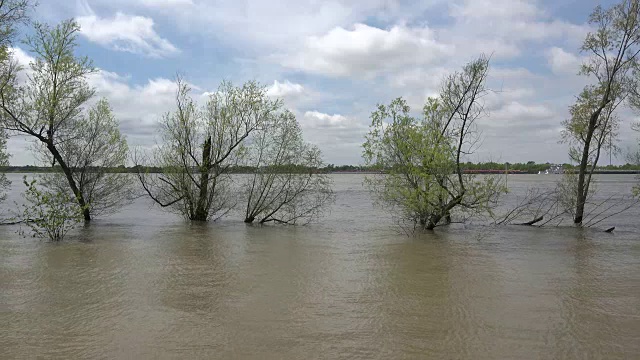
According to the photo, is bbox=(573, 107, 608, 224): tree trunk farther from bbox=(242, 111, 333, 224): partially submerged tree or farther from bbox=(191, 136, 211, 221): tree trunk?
bbox=(191, 136, 211, 221): tree trunk

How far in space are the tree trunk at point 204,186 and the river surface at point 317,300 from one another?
16.8ft

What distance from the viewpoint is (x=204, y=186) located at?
19188 mm

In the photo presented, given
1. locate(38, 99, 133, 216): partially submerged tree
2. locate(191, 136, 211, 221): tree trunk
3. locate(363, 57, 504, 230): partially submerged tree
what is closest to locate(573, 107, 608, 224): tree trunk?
locate(363, 57, 504, 230): partially submerged tree

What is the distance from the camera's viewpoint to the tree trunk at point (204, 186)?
1878 centimetres

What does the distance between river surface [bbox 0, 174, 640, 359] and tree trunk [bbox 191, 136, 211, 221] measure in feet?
16.8

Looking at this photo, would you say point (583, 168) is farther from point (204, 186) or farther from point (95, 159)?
point (95, 159)

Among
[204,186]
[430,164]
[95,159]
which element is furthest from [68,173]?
[430,164]

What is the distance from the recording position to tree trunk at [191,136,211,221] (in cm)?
1878

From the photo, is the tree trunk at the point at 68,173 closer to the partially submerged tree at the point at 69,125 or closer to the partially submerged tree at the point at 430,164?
the partially submerged tree at the point at 69,125

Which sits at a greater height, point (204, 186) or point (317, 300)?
point (204, 186)

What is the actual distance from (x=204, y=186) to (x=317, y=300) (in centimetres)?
1279

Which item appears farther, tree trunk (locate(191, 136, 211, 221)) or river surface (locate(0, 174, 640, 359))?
tree trunk (locate(191, 136, 211, 221))

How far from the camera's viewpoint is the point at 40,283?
8.59 m

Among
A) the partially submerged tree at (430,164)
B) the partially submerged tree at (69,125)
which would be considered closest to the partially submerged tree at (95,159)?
the partially submerged tree at (69,125)
